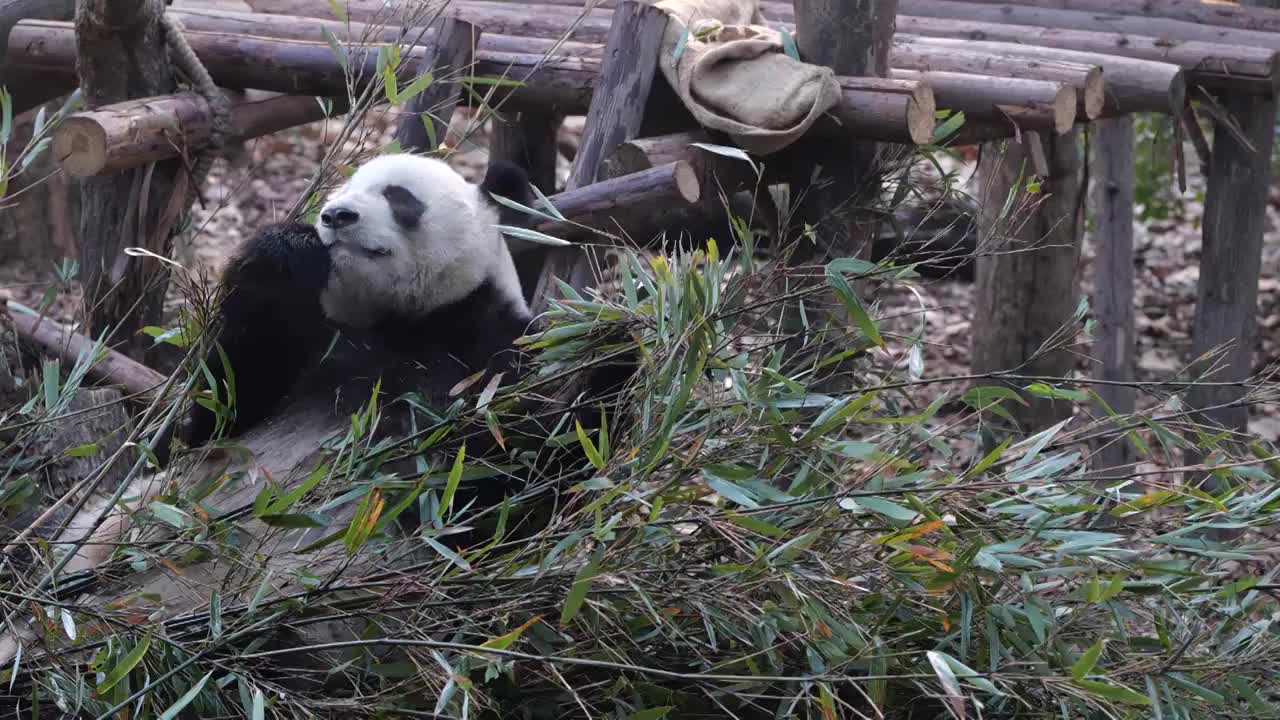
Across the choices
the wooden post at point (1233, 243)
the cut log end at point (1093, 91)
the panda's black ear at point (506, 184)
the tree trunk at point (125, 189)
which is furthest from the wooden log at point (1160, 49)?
the tree trunk at point (125, 189)

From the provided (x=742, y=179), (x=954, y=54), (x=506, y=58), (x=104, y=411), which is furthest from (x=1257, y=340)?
(x=104, y=411)

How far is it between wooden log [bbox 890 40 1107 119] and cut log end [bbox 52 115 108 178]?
95.7 inches

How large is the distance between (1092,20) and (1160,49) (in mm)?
617

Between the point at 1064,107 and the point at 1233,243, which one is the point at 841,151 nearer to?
the point at 1064,107

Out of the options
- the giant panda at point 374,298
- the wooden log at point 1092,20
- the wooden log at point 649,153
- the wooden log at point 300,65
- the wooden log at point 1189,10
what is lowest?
the giant panda at point 374,298

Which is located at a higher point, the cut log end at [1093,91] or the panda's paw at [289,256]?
the cut log end at [1093,91]

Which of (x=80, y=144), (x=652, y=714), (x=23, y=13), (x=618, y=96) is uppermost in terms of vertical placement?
(x=23, y=13)

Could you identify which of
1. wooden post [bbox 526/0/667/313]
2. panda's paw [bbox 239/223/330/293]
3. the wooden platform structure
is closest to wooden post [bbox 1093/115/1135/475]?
the wooden platform structure

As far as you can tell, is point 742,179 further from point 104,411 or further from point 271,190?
point 271,190

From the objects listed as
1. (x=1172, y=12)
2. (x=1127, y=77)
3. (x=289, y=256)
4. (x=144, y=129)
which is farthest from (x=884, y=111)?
(x=1172, y=12)

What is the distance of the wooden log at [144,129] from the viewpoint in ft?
→ 11.7

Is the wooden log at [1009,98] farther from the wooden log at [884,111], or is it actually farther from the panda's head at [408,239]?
the panda's head at [408,239]

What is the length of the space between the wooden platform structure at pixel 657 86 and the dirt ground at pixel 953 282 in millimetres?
1004

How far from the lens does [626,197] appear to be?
3590 mm
